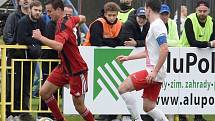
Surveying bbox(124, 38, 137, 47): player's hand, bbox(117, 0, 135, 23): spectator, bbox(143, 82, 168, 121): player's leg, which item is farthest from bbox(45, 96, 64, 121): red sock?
bbox(117, 0, 135, 23): spectator

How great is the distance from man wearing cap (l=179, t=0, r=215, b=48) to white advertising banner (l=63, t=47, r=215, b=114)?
1.02 ft

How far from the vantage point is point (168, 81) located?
12.1 m

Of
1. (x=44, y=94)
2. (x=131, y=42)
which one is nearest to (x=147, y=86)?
(x=44, y=94)

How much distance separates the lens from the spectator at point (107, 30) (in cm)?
1205

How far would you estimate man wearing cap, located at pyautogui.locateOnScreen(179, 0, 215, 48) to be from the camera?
12391 millimetres

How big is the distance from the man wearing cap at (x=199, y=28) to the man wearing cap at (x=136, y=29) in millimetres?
787

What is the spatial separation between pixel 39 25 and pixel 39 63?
2.36 feet

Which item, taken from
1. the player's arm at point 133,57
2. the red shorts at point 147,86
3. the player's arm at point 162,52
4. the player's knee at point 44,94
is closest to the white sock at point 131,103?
the red shorts at point 147,86

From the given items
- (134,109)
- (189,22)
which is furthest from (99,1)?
(134,109)

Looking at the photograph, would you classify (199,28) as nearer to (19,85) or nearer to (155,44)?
(155,44)

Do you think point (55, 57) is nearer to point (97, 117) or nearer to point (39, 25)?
point (39, 25)

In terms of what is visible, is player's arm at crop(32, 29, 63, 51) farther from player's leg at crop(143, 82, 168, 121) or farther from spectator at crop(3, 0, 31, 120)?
spectator at crop(3, 0, 31, 120)

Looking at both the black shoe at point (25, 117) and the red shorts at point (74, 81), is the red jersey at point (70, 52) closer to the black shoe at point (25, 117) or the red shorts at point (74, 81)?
the red shorts at point (74, 81)

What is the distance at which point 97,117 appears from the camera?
1257 cm
